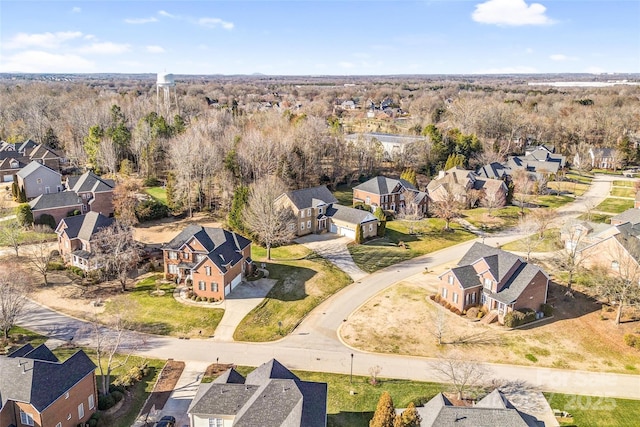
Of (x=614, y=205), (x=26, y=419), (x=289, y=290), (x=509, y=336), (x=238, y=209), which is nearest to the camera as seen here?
(x=26, y=419)

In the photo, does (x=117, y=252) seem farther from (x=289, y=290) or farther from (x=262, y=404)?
(x=262, y=404)

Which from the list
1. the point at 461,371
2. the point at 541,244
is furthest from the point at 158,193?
the point at 461,371

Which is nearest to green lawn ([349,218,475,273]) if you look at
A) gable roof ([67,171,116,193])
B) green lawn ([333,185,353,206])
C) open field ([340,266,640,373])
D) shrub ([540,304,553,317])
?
open field ([340,266,640,373])

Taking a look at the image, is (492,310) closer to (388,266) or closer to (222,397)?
(388,266)

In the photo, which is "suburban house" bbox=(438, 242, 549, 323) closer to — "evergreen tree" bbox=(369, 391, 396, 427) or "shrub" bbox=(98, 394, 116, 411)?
"evergreen tree" bbox=(369, 391, 396, 427)

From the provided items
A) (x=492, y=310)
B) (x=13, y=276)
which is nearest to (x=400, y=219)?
(x=492, y=310)

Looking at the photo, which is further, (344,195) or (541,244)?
(344,195)
